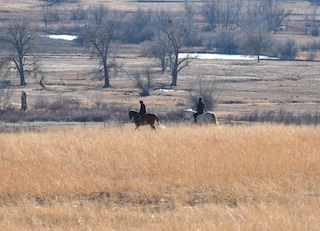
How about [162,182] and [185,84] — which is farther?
[185,84]

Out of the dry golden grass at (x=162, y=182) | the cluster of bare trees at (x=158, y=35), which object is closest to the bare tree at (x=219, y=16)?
the cluster of bare trees at (x=158, y=35)

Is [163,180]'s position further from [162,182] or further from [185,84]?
[185,84]

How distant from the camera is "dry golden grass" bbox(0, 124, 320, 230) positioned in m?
9.83

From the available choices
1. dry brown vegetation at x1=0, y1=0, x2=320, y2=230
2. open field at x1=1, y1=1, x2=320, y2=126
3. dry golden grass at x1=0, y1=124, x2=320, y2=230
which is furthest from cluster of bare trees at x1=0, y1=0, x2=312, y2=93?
dry golden grass at x1=0, y1=124, x2=320, y2=230

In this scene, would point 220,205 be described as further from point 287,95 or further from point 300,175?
point 287,95

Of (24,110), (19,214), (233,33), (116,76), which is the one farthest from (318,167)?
(233,33)

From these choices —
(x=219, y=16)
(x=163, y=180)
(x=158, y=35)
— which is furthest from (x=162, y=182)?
(x=219, y=16)

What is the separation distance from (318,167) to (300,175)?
638 mm

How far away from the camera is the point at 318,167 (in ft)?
42.4

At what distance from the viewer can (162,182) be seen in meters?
12.0

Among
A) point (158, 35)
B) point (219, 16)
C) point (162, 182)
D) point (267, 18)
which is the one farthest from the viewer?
point (219, 16)

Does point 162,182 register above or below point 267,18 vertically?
below

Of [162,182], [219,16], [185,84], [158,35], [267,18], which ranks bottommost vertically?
[185,84]

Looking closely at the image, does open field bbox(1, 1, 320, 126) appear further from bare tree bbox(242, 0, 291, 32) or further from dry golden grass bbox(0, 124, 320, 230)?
bare tree bbox(242, 0, 291, 32)
